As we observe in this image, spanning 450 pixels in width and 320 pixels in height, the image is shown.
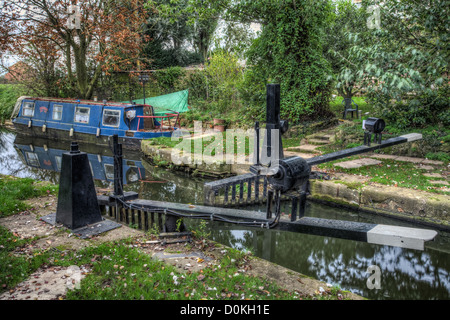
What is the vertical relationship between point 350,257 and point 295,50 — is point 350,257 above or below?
below

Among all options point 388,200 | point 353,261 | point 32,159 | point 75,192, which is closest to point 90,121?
point 32,159

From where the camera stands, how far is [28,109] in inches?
610

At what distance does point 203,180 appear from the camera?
8.81 meters

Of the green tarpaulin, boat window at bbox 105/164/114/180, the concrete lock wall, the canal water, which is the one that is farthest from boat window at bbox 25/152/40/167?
the concrete lock wall

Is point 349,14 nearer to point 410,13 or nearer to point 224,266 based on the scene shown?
point 410,13

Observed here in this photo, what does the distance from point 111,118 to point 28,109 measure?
5546mm

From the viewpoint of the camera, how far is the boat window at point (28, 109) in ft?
50.5

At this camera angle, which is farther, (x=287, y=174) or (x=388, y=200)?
(x=388, y=200)

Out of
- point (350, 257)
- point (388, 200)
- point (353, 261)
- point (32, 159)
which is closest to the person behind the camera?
point (353, 261)

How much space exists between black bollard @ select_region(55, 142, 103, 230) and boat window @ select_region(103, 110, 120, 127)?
29.7ft

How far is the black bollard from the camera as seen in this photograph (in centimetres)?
371

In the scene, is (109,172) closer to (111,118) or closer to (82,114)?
(111,118)

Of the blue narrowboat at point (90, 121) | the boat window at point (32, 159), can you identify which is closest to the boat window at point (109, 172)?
the blue narrowboat at point (90, 121)

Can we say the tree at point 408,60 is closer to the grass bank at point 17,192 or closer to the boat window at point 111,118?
the grass bank at point 17,192
